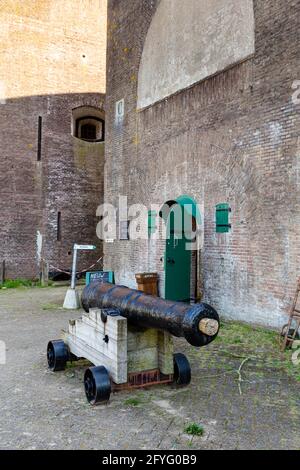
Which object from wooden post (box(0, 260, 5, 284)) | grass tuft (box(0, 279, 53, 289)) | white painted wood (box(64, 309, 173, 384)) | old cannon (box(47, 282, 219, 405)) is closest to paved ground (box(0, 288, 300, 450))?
old cannon (box(47, 282, 219, 405))

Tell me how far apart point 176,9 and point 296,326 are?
785 centimetres

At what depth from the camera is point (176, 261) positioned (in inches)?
382

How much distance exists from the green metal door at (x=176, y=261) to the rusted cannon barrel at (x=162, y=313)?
4.80 m

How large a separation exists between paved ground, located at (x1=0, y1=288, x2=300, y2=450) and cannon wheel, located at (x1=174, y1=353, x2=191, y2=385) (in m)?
0.10

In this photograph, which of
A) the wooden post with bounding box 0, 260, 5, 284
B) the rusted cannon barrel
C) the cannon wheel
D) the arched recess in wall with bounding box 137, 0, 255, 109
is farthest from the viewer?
the wooden post with bounding box 0, 260, 5, 284

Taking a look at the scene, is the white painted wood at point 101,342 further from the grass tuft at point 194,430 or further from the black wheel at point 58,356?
the grass tuft at point 194,430

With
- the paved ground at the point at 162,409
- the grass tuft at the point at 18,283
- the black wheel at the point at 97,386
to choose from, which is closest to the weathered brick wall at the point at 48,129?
the grass tuft at the point at 18,283

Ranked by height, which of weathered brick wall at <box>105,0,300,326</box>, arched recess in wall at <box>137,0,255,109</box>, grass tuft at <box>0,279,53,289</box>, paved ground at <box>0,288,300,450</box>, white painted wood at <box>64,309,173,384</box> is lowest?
grass tuft at <box>0,279,53,289</box>

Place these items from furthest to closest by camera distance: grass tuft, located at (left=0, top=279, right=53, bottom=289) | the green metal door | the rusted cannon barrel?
grass tuft, located at (left=0, top=279, right=53, bottom=289) → the green metal door → the rusted cannon barrel

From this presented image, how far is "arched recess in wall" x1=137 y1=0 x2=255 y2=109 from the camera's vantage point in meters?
7.84

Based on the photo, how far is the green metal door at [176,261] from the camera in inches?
375

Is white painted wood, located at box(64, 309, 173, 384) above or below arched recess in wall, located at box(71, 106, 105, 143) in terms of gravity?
below

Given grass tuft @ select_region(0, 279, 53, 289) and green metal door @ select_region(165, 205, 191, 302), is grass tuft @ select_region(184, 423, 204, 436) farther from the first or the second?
grass tuft @ select_region(0, 279, 53, 289)

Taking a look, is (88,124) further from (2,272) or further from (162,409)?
(162,409)
